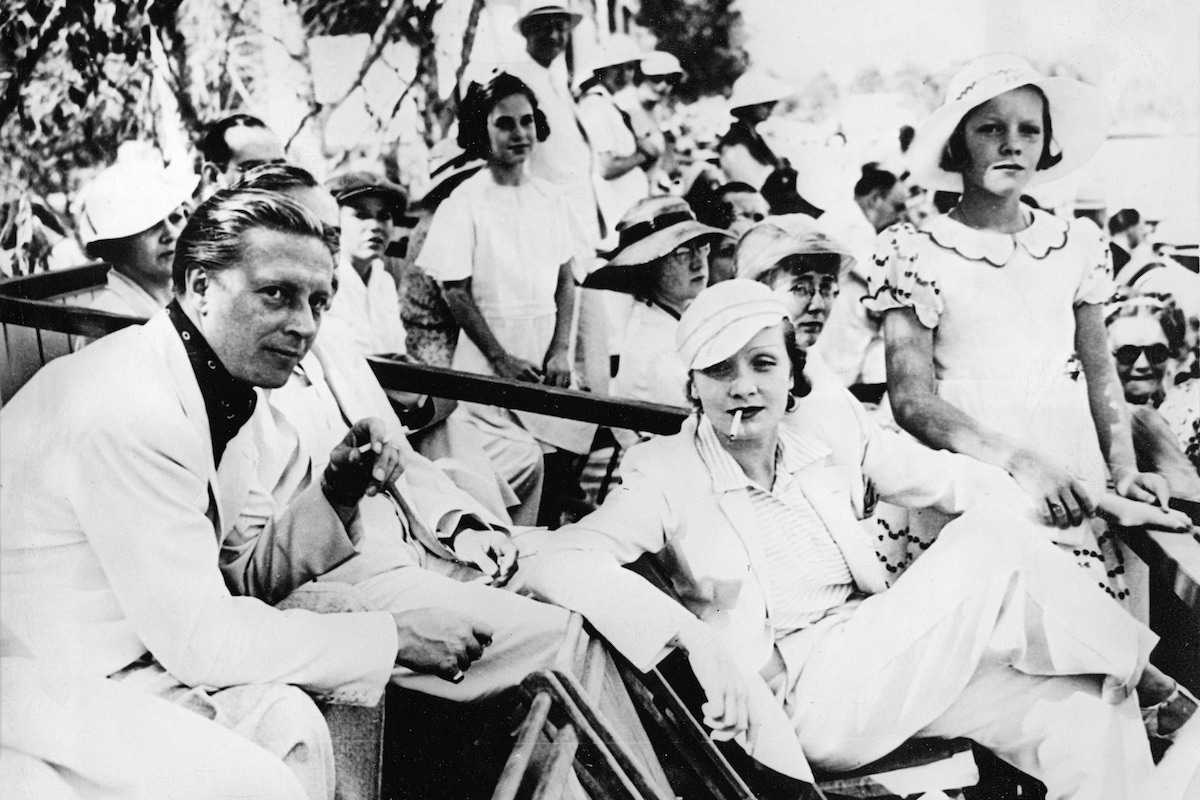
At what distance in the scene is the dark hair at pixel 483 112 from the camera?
2.49 metres

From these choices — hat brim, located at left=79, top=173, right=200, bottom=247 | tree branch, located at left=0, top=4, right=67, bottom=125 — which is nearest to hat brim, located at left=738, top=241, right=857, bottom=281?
hat brim, located at left=79, top=173, right=200, bottom=247

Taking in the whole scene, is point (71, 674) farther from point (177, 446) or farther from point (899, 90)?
point (899, 90)

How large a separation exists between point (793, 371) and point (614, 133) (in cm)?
72

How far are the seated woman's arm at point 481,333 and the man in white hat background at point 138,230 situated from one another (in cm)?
69

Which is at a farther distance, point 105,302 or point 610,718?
point 105,302

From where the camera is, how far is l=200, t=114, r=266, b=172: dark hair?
2.53 metres

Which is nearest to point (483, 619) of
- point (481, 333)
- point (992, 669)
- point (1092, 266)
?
point (481, 333)

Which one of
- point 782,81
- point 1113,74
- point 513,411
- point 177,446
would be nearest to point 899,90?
point 782,81

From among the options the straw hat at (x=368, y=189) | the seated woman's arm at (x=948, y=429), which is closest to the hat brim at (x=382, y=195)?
the straw hat at (x=368, y=189)

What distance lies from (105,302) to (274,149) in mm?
575

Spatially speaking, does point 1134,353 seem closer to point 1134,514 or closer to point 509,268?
point 1134,514

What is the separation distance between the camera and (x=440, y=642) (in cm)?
236

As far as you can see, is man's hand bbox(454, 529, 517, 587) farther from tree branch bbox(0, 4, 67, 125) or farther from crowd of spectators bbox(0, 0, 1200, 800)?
tree branch bbox(0, 4, 67, 125)

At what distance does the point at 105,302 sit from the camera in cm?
256
